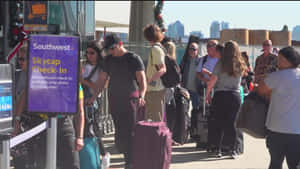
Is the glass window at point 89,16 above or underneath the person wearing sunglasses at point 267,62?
above

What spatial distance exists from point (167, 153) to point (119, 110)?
84 centimetres

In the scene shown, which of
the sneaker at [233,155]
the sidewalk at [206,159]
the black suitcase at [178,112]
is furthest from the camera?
the black suitcase at [178,112]

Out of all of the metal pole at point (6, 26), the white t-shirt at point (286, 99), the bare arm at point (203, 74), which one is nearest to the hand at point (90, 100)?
the white t-shirt at point (286, 99)

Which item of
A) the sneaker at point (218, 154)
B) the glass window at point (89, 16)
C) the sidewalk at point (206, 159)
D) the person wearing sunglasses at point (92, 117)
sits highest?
the glass window at point (89, 16)

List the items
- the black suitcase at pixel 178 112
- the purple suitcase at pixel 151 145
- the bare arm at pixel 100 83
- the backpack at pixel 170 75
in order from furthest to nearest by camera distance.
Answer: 1. the black suitcase at pixel 178 112
2. the backpack at pixel 170 75
3. the bare arm at pixel 100 83
4. the purple suitcase at pixel 151 145

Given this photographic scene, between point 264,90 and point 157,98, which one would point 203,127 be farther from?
point 264,90

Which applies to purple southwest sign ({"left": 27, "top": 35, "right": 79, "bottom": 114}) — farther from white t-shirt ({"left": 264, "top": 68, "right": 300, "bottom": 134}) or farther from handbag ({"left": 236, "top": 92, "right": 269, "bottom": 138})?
handbag ({"left": 236, "top": 92, "right": 269, "bottom": 138})

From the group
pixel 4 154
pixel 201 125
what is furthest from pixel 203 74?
pixel 4 154

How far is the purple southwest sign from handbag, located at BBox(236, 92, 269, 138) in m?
2.40

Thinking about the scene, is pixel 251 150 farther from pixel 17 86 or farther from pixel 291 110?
pixel 17 86

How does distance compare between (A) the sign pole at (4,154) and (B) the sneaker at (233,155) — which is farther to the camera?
(B) the sneaker at (233,155)

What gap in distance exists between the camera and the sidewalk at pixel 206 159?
7.07 metres

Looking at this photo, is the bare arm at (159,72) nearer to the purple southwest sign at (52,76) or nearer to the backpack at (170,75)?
the backpack at (170,75)

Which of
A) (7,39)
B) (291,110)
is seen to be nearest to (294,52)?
(291,110)
